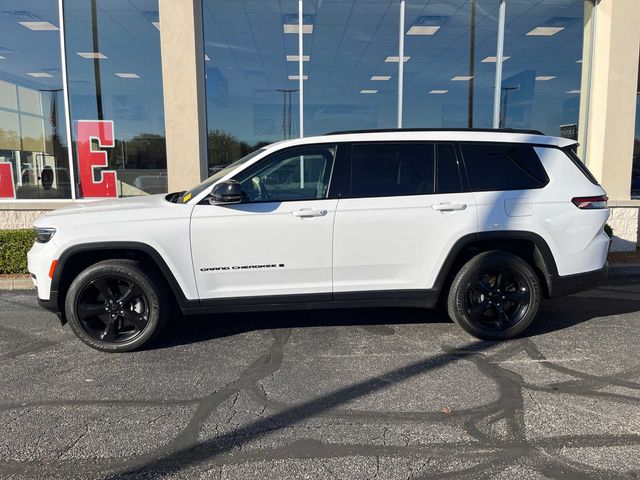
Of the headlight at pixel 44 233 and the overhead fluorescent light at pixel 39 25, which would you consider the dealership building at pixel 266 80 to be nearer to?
the overhead fluorescent light at pixel 39 25

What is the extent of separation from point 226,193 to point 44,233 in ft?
5.50

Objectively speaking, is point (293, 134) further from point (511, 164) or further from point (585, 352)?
point (585, 352)

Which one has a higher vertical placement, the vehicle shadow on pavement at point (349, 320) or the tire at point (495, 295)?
the tire at point (495, 295)

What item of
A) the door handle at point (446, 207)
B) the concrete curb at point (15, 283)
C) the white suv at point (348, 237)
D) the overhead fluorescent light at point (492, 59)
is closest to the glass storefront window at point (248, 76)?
the concrete curb at point (15, 283)

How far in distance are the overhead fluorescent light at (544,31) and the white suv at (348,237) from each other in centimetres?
699

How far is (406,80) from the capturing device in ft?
33.7

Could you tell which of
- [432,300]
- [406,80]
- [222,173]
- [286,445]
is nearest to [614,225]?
[406,80]

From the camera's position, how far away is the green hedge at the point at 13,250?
6828mm

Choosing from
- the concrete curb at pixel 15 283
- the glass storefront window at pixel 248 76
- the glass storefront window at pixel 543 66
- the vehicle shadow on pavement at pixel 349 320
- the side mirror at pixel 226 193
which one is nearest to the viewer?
the side mirror at pixel 226 193

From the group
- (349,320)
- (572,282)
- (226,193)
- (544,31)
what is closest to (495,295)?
(572,282)

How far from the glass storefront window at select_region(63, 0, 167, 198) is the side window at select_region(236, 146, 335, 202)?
4.94m

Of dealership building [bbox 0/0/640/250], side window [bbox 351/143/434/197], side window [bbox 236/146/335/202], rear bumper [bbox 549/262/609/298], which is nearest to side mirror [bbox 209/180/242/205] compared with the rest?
side window [bbox 236/146/335/202]

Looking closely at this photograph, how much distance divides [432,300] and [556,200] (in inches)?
57.3

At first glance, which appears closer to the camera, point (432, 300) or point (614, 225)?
point (432, 300)
